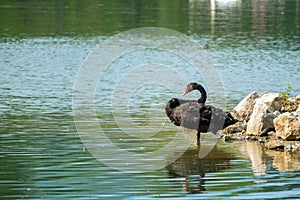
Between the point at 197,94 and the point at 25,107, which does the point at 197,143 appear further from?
the point at 197,94

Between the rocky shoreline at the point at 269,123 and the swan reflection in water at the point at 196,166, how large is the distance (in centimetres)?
114

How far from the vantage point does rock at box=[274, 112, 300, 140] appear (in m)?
17.5

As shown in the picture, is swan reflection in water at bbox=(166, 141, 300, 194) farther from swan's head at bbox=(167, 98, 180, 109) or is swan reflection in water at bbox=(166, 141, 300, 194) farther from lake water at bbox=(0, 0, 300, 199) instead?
swan's head at bbox=(167, 98, 180, 109)

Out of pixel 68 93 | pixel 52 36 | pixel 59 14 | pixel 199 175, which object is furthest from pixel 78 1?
pixel 199 175

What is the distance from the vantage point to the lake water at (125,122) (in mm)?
13984

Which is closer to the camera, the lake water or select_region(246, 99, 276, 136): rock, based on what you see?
the lake water

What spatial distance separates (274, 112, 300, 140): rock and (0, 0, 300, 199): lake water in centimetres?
68

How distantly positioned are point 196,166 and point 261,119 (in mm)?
2995

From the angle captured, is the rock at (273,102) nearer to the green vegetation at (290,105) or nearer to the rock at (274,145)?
the green vegetation at (290,105)

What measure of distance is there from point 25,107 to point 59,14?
38.4m

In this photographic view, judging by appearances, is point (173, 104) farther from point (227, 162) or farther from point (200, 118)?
point (227, 162)

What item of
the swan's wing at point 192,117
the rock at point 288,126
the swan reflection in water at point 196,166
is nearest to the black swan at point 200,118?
the swan's wing at point 192,117

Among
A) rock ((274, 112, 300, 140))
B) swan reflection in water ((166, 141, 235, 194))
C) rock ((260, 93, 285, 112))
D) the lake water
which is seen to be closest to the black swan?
the lake water

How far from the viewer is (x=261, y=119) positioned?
18.2 metres
